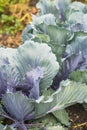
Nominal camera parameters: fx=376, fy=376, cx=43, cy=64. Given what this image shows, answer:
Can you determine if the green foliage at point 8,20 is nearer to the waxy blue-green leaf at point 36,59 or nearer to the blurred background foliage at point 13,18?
the blurred background foliage at point 13,18

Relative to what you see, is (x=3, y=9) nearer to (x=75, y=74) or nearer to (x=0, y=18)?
(x=0, y=18)

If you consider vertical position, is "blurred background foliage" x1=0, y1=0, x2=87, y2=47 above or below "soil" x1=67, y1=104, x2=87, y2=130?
below

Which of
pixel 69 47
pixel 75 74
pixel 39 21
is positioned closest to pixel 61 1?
pixel 39 21

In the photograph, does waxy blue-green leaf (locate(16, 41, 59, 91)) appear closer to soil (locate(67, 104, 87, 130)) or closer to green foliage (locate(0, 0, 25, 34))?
soil (locate(67, 104, 87, 130))

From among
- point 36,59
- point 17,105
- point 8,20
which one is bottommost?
point 8,20

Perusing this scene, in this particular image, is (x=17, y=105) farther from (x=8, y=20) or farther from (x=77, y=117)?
(x=8, y=20)

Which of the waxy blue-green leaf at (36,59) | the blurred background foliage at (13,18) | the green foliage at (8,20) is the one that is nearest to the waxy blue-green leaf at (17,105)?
the waxy blue-green leaf at (36,59)

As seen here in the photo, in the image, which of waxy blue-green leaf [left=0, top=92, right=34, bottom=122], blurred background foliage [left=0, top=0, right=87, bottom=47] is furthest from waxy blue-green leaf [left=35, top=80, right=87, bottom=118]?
blurred background foliage [left=0, top=0, right=87, bottom=47]

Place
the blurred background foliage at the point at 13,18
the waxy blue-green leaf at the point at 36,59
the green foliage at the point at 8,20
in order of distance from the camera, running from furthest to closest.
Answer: the green foliage at the point at 8,20, the blurred background foliage at the point at 13,18, the waxy blue-green leaf at the point at 36,59

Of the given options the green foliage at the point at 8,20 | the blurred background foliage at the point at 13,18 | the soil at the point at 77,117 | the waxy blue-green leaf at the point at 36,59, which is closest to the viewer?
the waxy blue-green leaf at the point at 36,59

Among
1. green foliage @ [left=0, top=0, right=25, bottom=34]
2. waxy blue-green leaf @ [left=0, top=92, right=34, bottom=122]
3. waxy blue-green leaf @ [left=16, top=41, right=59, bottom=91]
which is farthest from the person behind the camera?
green foliage @ [left=0, top=0, right=25, bottom=34]

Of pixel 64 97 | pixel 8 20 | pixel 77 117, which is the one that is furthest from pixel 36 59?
pixel 8 20

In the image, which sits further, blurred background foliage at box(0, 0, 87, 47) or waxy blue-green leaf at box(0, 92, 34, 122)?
blurred background foliage at box(0, 0, 87, 47)
